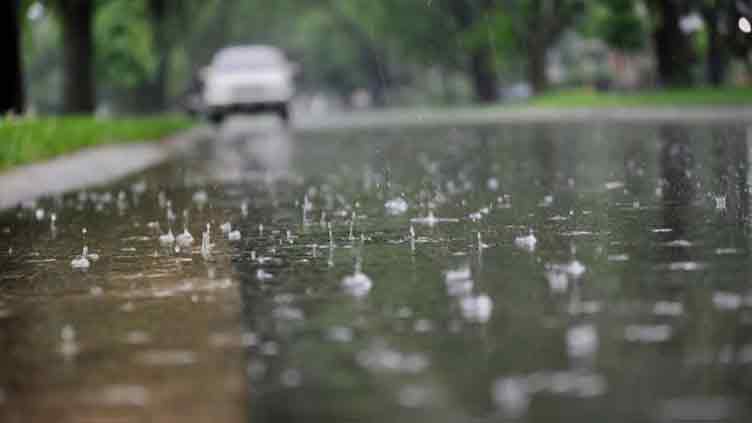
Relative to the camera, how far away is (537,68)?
198 feet

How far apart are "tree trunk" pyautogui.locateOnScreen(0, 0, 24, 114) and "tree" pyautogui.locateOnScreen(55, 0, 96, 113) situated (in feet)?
26.9

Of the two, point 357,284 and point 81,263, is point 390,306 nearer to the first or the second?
point 357,284

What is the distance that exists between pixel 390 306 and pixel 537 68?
176 ft

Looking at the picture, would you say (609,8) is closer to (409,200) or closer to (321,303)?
(409,200)

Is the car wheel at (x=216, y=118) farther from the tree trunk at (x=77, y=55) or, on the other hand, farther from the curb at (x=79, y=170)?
the curb at (x=79, y=170)

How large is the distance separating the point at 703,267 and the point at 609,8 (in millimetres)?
45701

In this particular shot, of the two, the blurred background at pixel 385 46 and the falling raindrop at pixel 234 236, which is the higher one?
the blurred background at pixel 385 46

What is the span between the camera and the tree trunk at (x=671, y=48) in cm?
4425

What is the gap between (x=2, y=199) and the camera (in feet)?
53.6

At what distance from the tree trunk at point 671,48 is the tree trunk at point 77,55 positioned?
14823mm

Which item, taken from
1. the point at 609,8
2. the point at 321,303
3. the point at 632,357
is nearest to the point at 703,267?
the point at 321,303

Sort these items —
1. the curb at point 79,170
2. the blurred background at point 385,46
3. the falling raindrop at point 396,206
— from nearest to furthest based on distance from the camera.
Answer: the falling raindrop at point 396,206 < the curb at point 79,170 < the blurred background at point 385,46

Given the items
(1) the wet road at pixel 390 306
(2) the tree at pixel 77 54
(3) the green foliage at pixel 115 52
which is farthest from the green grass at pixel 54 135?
(3) the green foliage at pixel 115 52

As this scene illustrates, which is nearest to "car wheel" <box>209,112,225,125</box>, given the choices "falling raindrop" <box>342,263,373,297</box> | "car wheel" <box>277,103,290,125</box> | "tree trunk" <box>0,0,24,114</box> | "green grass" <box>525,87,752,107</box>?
"car wheel" <box>277,103,290,125</box>
